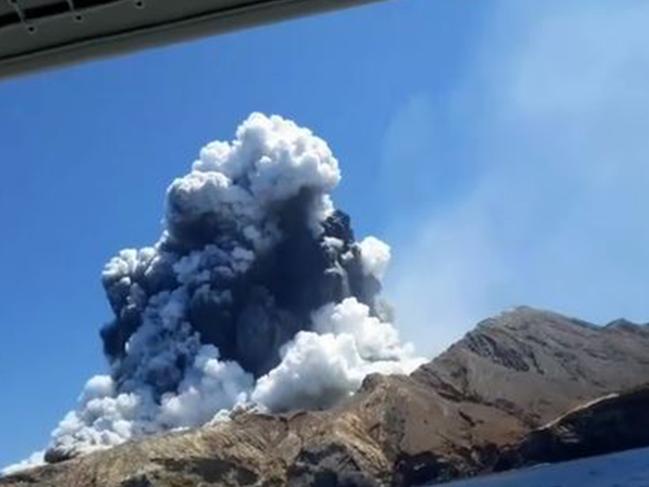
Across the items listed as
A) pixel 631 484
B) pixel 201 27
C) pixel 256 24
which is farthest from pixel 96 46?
pixel 631 484

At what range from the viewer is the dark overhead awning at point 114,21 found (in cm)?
502

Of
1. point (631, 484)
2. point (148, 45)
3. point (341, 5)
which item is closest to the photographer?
point (341, 5)

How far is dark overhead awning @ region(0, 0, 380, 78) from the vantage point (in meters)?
5.02

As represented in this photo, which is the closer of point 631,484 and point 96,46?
point 96,46

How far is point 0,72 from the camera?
5.61 m

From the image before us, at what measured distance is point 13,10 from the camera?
16.8ft

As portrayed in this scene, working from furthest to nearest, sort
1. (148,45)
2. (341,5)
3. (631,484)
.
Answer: (631,484) → (148,45) → (341,5)

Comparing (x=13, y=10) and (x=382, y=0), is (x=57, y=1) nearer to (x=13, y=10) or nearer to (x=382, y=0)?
(x=13, y=10)

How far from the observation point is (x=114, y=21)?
5184mm

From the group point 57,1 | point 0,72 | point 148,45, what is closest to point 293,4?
point 148,45

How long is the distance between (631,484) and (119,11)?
213m

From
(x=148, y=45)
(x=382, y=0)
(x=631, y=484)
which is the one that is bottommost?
(x=382, y=0)

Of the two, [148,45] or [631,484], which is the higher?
[631,484]

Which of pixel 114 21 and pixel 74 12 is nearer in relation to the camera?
pixel 74 12
